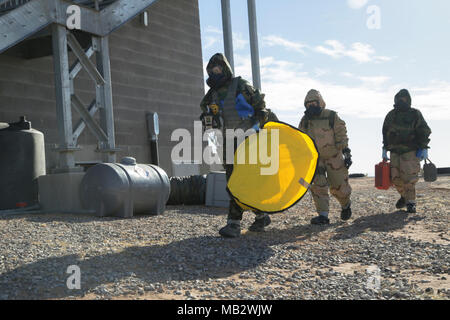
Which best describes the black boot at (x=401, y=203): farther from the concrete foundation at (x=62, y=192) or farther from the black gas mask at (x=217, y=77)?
→ the concrete foundation at (x=62, y=192)

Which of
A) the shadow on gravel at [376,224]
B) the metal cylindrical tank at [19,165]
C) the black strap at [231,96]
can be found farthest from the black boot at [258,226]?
the metal cylindrical tank at [19,165]

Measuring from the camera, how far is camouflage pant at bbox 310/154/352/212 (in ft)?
22.3

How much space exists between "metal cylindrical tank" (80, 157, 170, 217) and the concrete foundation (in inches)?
10.3

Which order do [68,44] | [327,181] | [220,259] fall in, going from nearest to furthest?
[220,259], [327,181], [68,44]

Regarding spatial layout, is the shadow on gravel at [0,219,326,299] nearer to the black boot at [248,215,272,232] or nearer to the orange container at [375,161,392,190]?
the black boot at [248,215,272,232]

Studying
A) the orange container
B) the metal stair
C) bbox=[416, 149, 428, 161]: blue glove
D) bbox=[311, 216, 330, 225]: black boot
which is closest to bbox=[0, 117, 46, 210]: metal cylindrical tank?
the metal stair

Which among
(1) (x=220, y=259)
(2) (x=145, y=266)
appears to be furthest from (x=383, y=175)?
(2) (x=145, y=266)

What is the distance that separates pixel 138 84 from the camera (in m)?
13.5

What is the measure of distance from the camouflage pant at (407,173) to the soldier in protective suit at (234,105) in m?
3.56

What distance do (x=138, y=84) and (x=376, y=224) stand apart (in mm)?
8704

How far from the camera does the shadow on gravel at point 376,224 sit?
5.96 meters

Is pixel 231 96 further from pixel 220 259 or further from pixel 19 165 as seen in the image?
pixel 19 165

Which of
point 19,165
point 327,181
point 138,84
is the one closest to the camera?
point 327,181

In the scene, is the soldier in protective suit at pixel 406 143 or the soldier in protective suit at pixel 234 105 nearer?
the soldier in protective suit at pixel 234 105
